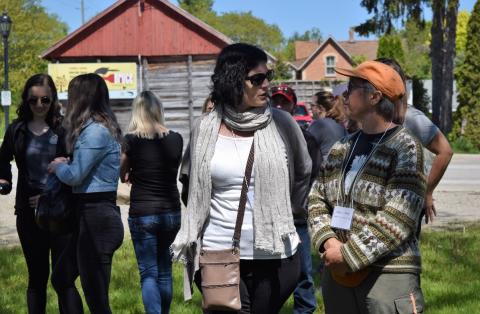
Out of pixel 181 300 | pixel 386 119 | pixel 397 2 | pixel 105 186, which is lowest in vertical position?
pixel 181 300

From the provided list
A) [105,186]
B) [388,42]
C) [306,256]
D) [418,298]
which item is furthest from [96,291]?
[388,42]

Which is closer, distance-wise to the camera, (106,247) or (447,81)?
(106,247)

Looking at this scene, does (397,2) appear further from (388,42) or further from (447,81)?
(388,42)

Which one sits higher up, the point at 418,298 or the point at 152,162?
the point at 152,162

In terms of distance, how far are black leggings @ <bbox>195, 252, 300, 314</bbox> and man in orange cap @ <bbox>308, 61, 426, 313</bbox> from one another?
0.31m

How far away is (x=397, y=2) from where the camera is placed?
25438mm

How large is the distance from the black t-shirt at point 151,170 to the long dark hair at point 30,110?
0.53m

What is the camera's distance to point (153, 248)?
587cm

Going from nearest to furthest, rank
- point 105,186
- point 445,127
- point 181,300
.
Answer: point 105,186
point 181,300
point 445,127

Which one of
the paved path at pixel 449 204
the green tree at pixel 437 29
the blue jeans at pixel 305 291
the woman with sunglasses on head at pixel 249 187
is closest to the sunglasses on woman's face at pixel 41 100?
the woman with sunglasses on head at pixel 249 187

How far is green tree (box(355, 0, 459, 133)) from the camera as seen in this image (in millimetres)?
25375

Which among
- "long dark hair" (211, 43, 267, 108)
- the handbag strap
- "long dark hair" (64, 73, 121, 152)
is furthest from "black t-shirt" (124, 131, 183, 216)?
the handbag strap

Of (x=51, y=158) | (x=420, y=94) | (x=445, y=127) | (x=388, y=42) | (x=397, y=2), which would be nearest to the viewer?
(x=51, y=158)

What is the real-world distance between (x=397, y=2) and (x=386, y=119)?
74.5 feet
